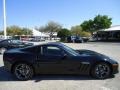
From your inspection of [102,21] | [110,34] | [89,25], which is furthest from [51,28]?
[110,34]

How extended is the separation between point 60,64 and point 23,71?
134cm

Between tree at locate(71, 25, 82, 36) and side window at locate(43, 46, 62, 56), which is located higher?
tree at locate(71, 25, 82, 36)

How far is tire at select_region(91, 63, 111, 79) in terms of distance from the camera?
7684 millimetres

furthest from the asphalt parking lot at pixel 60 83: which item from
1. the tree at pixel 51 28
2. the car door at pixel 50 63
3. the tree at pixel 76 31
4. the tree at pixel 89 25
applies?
the tree at pixel 76 31

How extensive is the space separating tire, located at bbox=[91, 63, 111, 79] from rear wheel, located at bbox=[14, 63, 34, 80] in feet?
7.29

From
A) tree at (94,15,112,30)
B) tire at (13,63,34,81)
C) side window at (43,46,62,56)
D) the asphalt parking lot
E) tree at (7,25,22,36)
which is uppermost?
tree at (94,15,112,30)

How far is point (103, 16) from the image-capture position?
6256 cm

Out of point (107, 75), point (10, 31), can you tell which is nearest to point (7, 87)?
point (107, 75)

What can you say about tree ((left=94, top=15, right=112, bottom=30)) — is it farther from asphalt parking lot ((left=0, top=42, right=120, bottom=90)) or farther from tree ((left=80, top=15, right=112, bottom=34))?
asphalt parking lot ((left=0, top=42, right=120, bottom=90))

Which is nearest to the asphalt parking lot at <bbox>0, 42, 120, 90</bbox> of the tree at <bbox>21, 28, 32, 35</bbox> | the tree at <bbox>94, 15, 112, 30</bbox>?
the tree at <bbox>94, 15, 112, 30</bbox>

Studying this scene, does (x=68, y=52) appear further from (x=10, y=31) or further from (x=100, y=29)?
(x=10, y=31)

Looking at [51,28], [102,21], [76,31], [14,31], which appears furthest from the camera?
[76,31]

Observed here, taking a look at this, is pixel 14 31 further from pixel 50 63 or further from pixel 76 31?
pixel 50 63

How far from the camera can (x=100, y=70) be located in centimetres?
770
